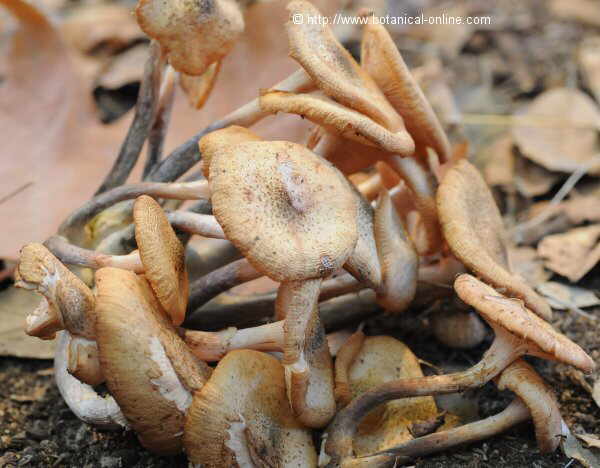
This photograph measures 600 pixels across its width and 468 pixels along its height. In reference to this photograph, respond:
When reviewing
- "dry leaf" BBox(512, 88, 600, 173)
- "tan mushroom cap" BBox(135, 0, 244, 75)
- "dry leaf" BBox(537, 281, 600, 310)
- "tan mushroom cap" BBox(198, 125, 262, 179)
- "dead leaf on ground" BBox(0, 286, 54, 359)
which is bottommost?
"dry leaf" BBox(537, 281, 600, 310)

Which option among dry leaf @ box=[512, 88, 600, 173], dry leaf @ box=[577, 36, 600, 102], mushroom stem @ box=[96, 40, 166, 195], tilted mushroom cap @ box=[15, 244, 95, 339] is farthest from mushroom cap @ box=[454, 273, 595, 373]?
dry leaf @ box=[577, 36, 600, 102]

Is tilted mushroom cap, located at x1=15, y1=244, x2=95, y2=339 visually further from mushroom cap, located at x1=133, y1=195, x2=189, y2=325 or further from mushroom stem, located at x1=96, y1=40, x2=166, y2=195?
mushroom stem, located at x1=96, y1=40, x2=166, y2=195

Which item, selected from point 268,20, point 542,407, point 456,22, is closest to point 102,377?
point 542,407

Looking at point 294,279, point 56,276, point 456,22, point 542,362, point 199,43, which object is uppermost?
point 199,43

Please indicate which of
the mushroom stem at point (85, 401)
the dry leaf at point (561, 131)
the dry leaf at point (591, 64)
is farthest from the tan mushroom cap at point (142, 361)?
the dry leaf at point (591, 64)

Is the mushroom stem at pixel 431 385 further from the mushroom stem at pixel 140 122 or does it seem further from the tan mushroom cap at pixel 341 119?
the mushroom stem at pixel 140 122

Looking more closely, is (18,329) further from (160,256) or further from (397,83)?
(397,83)

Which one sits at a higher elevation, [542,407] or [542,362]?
[542,407]

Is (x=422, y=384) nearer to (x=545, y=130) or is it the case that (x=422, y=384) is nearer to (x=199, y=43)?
(x=199, y=43)
